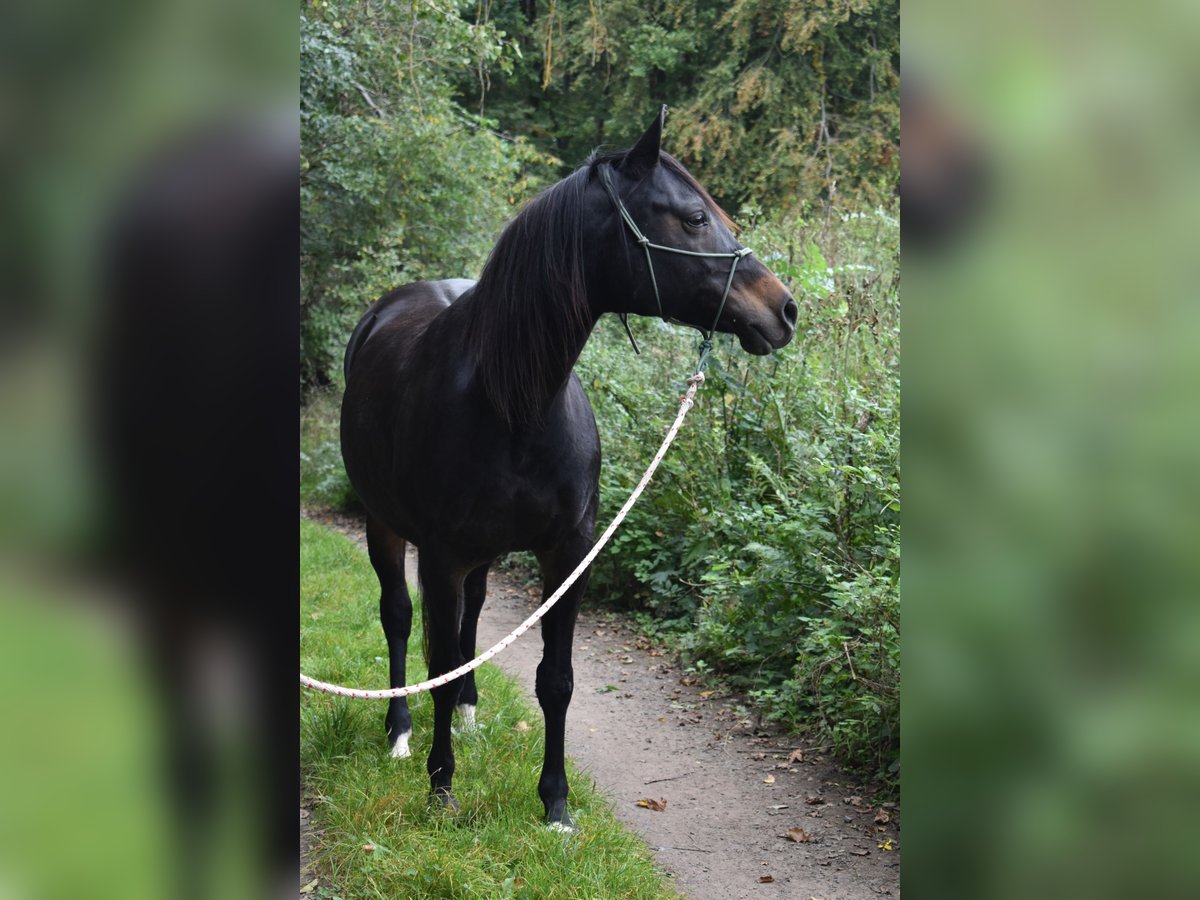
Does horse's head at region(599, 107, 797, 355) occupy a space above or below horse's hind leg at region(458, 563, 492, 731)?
above

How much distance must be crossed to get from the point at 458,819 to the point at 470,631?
1.01 metres

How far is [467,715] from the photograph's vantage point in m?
4.54

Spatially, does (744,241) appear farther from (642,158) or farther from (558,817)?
(558,817)

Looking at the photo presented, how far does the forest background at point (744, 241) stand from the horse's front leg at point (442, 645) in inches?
65.6

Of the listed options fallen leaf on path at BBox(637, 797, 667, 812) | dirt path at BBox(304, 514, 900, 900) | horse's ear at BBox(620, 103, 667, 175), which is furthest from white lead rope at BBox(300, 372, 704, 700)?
fallen leaf on path at BBox(637, 797, 667, 812)
